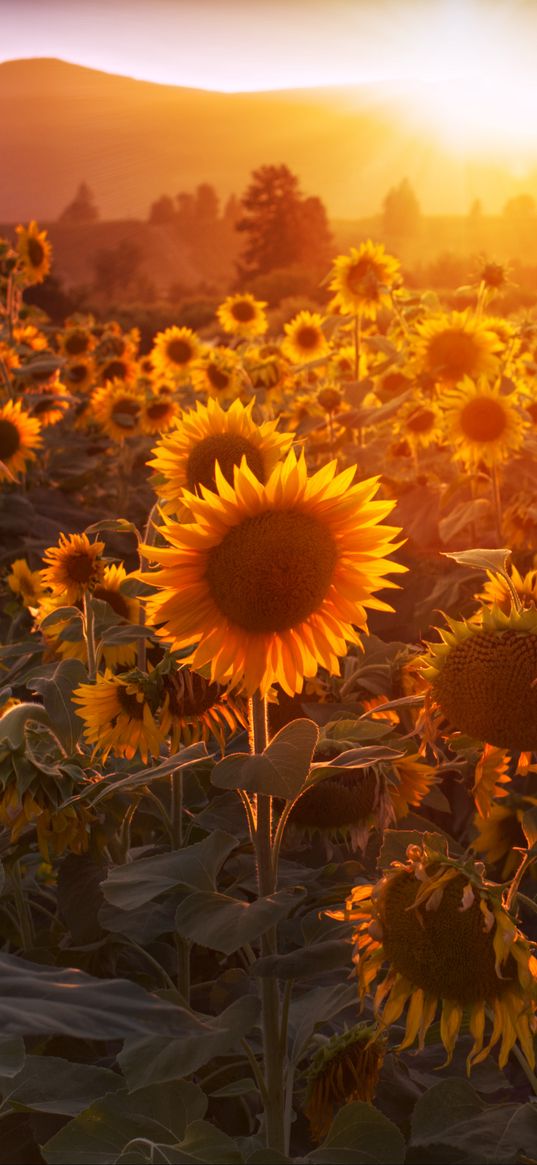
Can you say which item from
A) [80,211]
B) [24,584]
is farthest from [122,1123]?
[80,211]

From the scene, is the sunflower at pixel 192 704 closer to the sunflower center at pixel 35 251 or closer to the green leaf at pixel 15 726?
the green leaf at pixel 15 726

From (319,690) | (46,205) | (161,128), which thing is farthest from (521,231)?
(161,128)

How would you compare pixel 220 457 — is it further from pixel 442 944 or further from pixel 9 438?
pixel 9 438

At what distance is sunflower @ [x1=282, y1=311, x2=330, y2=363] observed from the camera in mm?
7547

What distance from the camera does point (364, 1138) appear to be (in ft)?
4.75

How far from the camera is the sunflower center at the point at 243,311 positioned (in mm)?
8844

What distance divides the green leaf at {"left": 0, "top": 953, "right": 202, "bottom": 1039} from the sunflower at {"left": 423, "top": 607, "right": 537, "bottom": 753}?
2.01ft

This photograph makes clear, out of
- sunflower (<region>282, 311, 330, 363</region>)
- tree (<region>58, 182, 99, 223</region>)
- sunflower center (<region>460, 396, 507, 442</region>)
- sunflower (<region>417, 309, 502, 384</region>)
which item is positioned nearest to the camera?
sunflower center (<region>460, 396, 507, 442</region>)

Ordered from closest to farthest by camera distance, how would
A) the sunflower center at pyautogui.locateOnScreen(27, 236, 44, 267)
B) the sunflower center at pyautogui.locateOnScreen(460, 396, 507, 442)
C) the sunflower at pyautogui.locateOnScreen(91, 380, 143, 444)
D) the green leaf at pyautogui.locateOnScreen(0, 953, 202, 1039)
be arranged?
1. the green leaf at pyautogui.locateOnScreen(0, 953, 202, 1039)
2. the sunflower center at pyautogui.locateOnScreen(460, 396, 507, 442)
3. the sunflower at pyautogui.locateOnScreen(91, 380, 143, 444)
4. the sunflower center at pyautogui.locateOnScreen(27, 236, 44, 267)

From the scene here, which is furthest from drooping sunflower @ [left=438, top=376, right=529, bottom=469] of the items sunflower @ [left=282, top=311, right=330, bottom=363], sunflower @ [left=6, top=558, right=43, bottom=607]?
sunflower @ [left=282, top=311, right=330, bottom=363]

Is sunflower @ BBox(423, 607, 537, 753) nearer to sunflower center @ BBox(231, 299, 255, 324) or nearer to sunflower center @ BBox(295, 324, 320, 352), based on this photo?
sunflower center @ BBox(295, 324, 320, 352)

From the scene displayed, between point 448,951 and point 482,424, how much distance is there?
2.74 metres

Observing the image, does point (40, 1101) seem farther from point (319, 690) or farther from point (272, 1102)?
point (319, 690)

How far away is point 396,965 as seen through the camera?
4.81ft
